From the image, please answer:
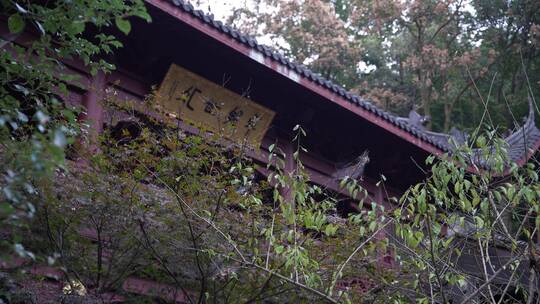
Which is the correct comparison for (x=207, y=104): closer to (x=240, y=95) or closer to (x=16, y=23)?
(x=240, y=95)

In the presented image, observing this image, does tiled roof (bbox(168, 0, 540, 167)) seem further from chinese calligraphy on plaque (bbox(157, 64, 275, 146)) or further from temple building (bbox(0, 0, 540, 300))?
chinese calligraphy on plaque (bbox(157, 64, 275, 146))

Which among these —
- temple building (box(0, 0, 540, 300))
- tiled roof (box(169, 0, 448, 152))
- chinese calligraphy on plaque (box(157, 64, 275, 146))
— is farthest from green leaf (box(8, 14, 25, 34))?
chinese calligraphy on plaque (box(157, 64, 275, 146))

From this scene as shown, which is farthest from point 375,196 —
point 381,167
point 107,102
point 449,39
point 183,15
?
point 449,39

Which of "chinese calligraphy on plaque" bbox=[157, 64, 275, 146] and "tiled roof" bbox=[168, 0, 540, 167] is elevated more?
"tiled roof" bbox=[168, 0, 540, 167]

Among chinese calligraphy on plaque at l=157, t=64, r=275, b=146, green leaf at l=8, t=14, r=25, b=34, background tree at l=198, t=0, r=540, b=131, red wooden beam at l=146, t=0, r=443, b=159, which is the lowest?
green leaf at l=8, t=14, r=25, b=34

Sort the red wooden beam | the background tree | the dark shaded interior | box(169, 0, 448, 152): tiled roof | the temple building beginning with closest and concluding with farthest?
the red wooden beam, box(169, 0, 448, 152): tiled roof, the temple building, the dark shaded interior, the background tree

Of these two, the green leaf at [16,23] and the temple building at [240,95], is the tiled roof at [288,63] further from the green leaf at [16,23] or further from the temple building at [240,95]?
the green leaf at [16,23]

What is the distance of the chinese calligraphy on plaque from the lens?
5293mm

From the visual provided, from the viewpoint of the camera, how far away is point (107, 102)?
3.92m

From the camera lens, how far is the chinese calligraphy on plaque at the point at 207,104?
529cm

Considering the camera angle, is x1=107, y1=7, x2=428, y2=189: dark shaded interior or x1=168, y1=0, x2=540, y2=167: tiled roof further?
x1=107, y1=7, x2=428, y2=189: dark shaded interior

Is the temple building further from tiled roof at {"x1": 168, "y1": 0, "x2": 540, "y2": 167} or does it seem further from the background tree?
the background tree

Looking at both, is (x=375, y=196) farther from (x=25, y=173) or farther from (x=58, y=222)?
(x=25, y=173)

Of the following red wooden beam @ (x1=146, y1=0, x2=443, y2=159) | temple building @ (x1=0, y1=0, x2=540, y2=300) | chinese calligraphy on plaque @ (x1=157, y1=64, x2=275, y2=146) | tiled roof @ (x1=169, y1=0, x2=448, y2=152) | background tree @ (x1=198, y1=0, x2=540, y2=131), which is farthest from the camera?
background tree @ (x1=198, y1=0, x2=540, y2=131)
